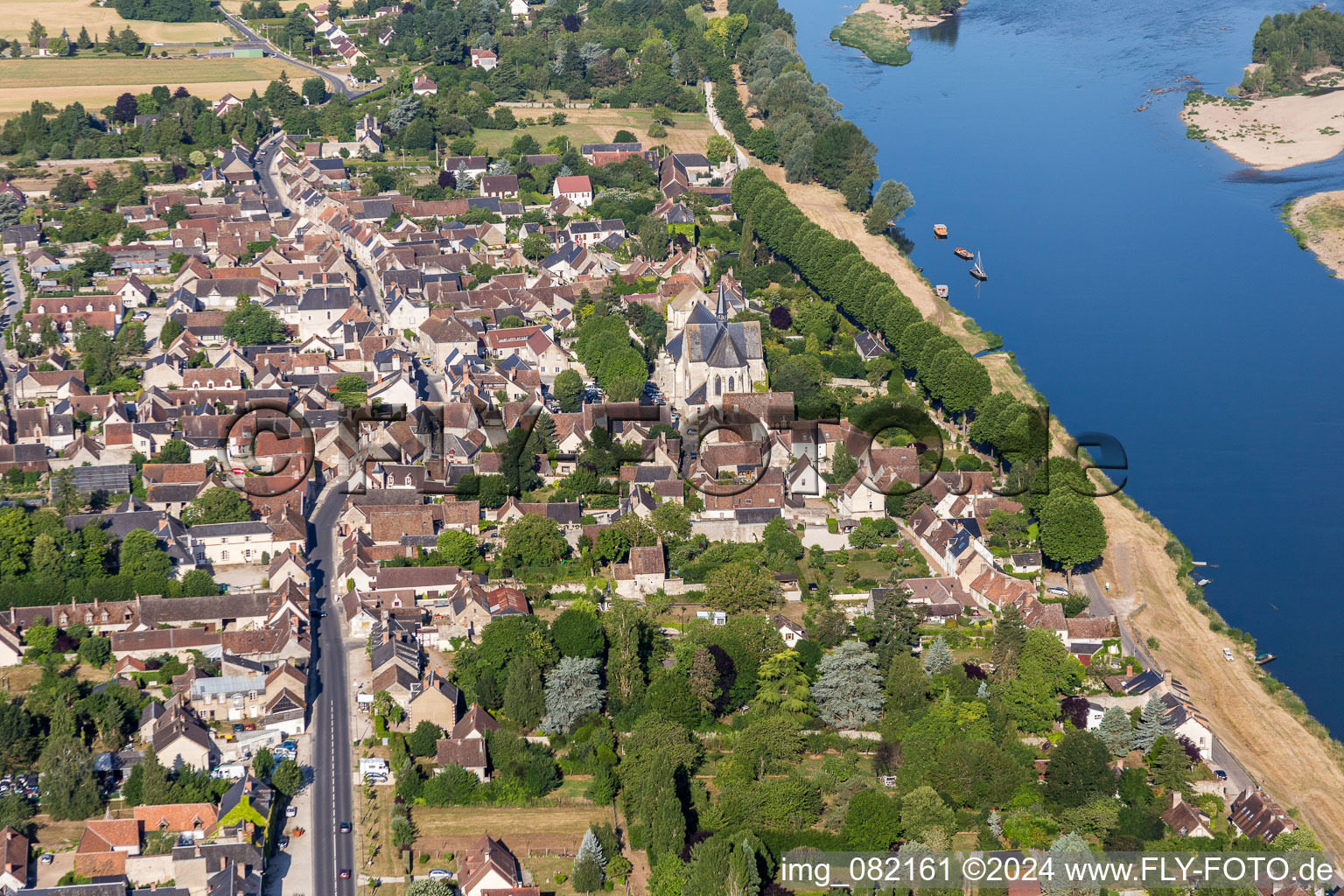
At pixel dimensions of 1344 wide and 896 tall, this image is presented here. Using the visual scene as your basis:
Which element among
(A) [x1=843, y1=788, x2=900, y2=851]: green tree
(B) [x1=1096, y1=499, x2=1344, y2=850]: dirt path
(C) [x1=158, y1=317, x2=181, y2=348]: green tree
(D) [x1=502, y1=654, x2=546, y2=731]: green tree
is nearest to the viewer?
(A) [x1=843, y1=788, x2=900, y2=851]: green tree

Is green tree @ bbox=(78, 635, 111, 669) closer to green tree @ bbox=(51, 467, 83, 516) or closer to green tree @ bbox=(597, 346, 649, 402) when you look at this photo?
green tree @ bbox=(51, 467, 83, 516)

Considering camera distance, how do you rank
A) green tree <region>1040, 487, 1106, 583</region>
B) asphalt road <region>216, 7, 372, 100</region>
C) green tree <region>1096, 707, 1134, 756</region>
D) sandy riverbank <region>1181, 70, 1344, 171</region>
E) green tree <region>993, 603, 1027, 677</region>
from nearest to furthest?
green tree <region>1096, 707, 1134, 756</region>, green tree <region>993, 603, 1027, 677</region>, green tree <region>1040, 487, 1106, 583</region>, sandy riverbank <region>1181, 70, 1344, 171</region>, asphalt road <region>216, 7, 372, 100</region>

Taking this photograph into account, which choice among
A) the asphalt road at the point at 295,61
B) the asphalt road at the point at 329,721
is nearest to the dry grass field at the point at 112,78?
the asphalt road at the point at 295,61


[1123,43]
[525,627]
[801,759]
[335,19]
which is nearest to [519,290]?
[525,627]

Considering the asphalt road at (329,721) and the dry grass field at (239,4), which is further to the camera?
the dry grass field at (239,4)

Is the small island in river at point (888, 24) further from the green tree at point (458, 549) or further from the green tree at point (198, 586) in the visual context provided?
the green tree at point (198, 586)

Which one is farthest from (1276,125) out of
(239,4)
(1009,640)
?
(239,4)

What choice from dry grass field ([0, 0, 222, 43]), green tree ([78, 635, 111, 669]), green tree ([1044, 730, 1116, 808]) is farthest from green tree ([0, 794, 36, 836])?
dry grass field ([0, 0, 222, 43])
